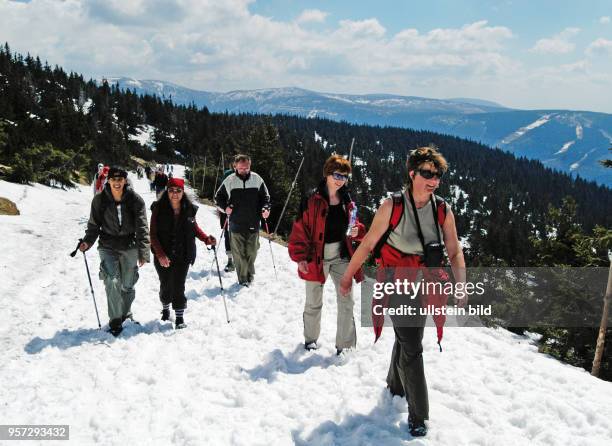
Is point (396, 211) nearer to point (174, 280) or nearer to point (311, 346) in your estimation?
point (311, 346)

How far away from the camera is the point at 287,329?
263 inches

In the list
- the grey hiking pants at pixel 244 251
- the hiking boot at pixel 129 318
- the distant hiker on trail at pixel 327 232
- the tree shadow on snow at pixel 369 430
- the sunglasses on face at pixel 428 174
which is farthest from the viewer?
the grey hiking pants at pixel 244 251

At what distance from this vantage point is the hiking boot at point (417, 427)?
153 inches

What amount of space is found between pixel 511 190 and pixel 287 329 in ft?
592

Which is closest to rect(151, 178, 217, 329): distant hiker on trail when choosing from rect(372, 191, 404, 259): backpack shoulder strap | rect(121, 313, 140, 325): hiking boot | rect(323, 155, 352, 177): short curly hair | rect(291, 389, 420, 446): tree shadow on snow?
rect(121, 313, 140, 325): hiking boot

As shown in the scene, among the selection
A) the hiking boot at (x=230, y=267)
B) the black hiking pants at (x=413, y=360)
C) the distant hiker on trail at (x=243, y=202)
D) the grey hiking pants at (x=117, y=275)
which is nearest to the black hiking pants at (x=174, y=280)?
the grey hiking pants at (x=117, y=275)

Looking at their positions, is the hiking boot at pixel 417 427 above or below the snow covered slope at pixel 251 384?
above

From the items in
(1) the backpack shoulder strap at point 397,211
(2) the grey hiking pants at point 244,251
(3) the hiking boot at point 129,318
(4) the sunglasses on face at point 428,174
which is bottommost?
(3) the hiking boot at point 129,318

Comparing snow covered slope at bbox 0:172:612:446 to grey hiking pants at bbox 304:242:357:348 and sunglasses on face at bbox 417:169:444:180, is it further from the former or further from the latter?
sunglasses on face at bbox 417:169:444:180

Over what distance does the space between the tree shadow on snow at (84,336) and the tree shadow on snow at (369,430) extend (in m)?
3.37

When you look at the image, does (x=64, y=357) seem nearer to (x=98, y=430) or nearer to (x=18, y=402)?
(x=18, y=402)

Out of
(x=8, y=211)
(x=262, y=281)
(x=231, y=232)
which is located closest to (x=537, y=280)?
(x=262, y=281)

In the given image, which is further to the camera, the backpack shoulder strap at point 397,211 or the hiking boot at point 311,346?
the hiking boot at point 311,346

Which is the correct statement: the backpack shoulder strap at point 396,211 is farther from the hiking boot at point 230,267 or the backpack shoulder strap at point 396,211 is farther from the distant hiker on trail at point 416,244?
the hiking boot at point 230,267
